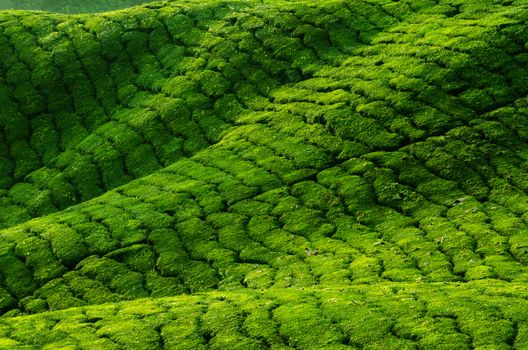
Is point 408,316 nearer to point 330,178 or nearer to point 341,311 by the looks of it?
point 341,311

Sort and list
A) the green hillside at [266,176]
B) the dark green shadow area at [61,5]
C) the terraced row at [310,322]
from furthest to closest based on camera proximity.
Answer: the dark green shadow area at [61,5], the green hillside at [266,176], the terraced row at [310,322]

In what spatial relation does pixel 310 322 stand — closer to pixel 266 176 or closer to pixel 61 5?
pixel 266 176

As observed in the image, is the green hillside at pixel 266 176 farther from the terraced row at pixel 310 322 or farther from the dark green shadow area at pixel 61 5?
the dark green shadow area at pixel 61 5

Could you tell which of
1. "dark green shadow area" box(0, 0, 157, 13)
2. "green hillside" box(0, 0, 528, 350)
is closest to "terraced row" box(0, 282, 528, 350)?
"green hillside" box(0, 0, 528, 350)

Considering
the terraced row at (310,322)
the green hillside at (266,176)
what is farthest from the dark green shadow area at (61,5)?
the terraced row at (310,322)

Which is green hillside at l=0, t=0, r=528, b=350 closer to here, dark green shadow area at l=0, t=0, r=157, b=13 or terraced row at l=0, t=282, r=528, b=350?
terraced row at l=0, t=282, r=528, b=350

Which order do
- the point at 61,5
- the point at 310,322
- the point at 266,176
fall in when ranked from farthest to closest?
the point at 61,5
the point at 266,176
the point at 310,322

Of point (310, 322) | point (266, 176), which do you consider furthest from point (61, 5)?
point (310, 322)

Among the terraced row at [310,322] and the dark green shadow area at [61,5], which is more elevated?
the dark green shadow area at [61,5]
